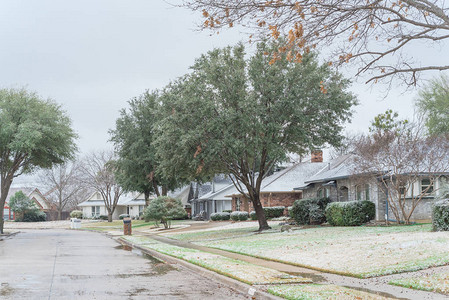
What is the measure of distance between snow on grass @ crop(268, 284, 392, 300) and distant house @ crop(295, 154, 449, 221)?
64.4 ft

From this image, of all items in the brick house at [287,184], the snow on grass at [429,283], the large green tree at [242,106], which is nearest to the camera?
the snow on grass at [429,283]

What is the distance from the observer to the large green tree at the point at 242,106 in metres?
29.0

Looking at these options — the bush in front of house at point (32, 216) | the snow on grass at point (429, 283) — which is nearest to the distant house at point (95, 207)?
the bush in front of house at point (32, 216)

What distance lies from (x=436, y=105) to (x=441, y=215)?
102ft

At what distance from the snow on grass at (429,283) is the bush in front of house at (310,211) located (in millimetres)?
22419

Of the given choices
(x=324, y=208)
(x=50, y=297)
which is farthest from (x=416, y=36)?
(x=324, y=208)

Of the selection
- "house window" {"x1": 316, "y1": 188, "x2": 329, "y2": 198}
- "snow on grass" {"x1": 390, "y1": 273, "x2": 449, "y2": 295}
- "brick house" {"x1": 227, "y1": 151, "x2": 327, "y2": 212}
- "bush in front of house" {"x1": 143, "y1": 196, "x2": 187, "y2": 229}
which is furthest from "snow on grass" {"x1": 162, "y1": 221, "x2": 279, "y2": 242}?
"snow on grass" {"x1": 390, "y1": 273, "x2": 449, "y2": 295}

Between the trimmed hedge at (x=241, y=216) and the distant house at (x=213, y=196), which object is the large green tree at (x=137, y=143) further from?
the trimmed hedge at (x=241, y=216)

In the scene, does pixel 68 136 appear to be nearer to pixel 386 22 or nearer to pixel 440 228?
pixel 440 228

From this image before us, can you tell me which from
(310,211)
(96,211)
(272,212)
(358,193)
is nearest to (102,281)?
(310,211)

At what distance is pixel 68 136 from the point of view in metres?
42.7

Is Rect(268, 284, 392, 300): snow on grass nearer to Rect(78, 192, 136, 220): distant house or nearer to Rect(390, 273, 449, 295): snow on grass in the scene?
Rect(390, 273, 449, 295): snow on grass

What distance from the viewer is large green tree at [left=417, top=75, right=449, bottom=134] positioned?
156ft

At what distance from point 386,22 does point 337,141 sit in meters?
20.5
